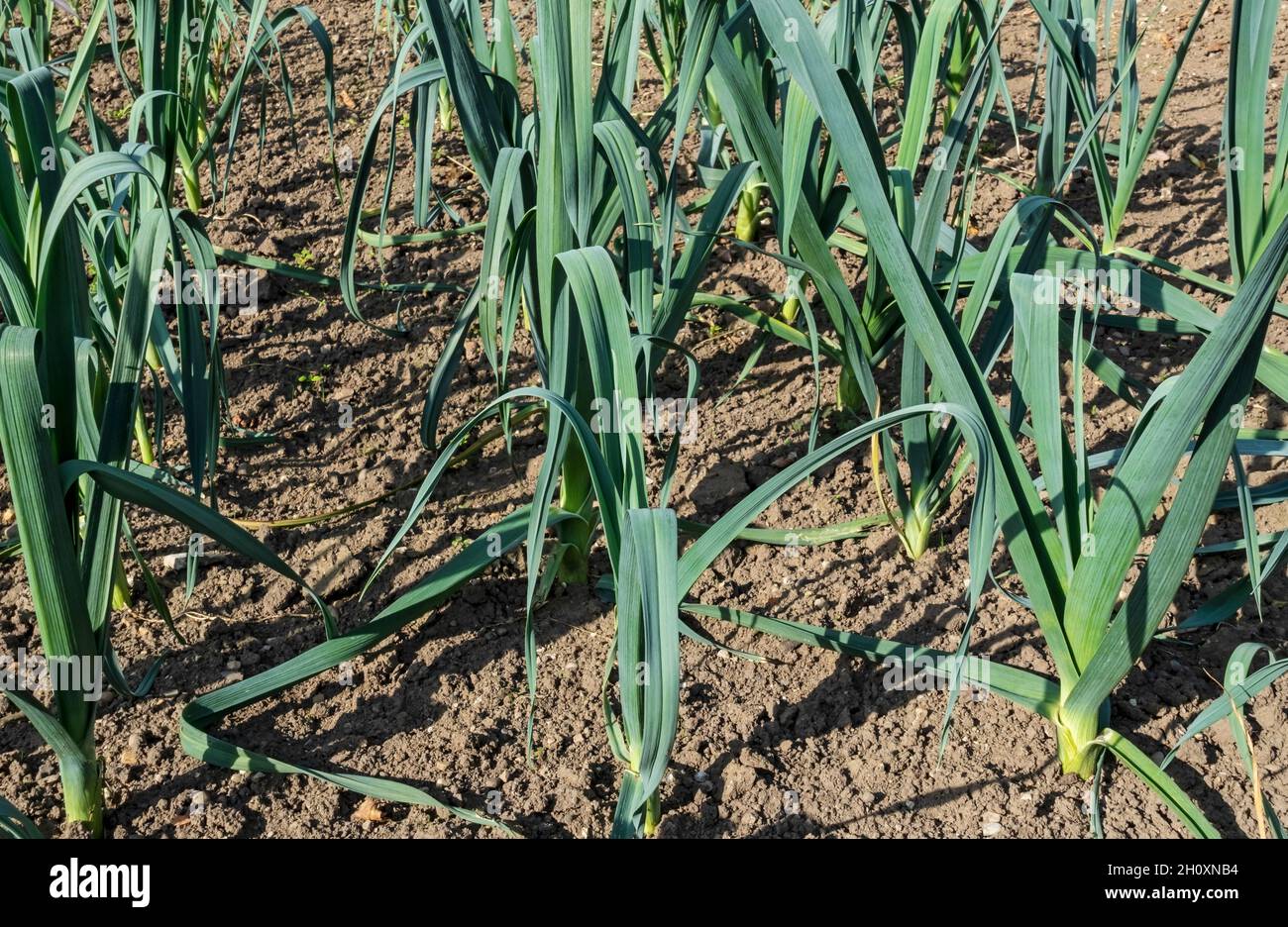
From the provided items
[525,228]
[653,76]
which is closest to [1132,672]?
[525,228]

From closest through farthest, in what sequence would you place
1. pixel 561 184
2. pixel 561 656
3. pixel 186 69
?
pixel 561 184
pixel 561 656
pixel 186 69

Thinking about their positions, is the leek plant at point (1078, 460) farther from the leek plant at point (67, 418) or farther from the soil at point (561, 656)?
the leek plant at point (67, 418)

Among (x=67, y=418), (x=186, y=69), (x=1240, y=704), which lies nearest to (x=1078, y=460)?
(x=1240, y=704)

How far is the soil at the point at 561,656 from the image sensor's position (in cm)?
158

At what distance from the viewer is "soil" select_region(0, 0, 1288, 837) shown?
1.58m

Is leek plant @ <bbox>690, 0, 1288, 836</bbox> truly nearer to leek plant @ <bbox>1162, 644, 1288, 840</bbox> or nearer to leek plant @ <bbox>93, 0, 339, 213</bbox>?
leek plant @ <bbox>1162, 644, 1288, 840</bbox>

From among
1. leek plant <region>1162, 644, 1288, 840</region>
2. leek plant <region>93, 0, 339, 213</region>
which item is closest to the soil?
leek plant <region>1162, 644, 1288, 840</region>

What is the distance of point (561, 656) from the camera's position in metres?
1.79

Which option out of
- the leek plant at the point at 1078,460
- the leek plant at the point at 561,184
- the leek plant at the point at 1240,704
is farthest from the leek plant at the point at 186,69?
the leek plant at the point at 1240,704

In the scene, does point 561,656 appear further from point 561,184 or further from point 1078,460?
point 1078,460

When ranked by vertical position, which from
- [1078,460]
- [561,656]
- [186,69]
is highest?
[186,69]

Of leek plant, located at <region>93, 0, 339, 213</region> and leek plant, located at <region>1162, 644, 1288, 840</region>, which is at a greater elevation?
leek plant, located at <region>93, 0, 339, 213</region>

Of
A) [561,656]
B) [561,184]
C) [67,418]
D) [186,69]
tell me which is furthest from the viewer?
[186,69]

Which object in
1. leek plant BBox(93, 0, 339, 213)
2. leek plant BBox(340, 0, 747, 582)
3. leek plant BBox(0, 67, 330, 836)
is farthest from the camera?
leek plant BBox(93, 0, 339, 213)
